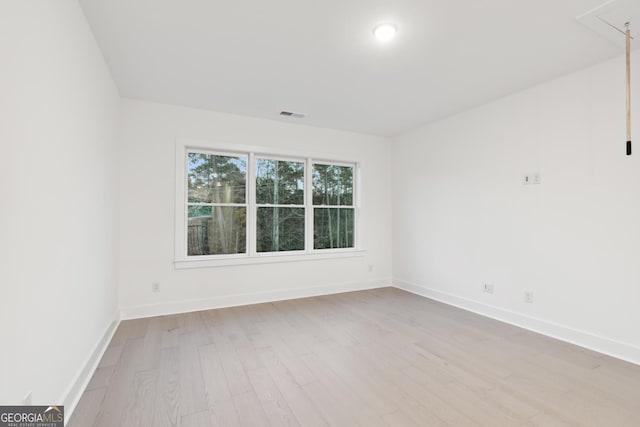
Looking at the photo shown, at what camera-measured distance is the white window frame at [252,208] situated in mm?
3844

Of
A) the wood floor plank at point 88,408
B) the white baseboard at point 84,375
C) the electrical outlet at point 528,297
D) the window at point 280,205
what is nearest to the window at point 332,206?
the window at point 280,205

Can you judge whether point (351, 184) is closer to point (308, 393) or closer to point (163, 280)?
point (163, 280)

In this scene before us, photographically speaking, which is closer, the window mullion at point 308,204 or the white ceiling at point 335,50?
the white ceiling at point 335,50

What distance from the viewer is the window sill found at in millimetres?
3873

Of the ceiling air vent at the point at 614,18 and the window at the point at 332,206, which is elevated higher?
the ceiling air vent at the point at 614,18

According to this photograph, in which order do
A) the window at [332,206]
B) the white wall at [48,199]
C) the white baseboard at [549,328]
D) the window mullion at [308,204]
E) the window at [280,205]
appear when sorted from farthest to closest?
the window at [332,206]
the window mullion at [308,204]
the window at [280,205]
the white baseboard at [549,328]
the white wall at [48,199]

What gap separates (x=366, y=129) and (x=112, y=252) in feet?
13.0

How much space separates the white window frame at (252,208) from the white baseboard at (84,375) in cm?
119

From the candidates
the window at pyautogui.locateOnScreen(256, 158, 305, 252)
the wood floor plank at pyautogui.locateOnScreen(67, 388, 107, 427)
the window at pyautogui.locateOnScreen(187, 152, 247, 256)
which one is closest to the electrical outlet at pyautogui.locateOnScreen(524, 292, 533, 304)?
the window at pyautogui.locateOnScreen(256, 158, 305, 252)

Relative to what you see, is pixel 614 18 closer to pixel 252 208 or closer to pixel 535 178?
pixel 535 178

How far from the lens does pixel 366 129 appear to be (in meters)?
4.92

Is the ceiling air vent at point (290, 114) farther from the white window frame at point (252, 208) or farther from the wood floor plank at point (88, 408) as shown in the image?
the wood floor plank at point (88, 408)

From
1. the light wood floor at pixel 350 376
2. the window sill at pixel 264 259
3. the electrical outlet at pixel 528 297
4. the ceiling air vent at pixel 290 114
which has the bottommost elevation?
the light wood floor at pixel 350 376

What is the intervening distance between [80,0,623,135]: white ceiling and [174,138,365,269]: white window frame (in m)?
0.62
